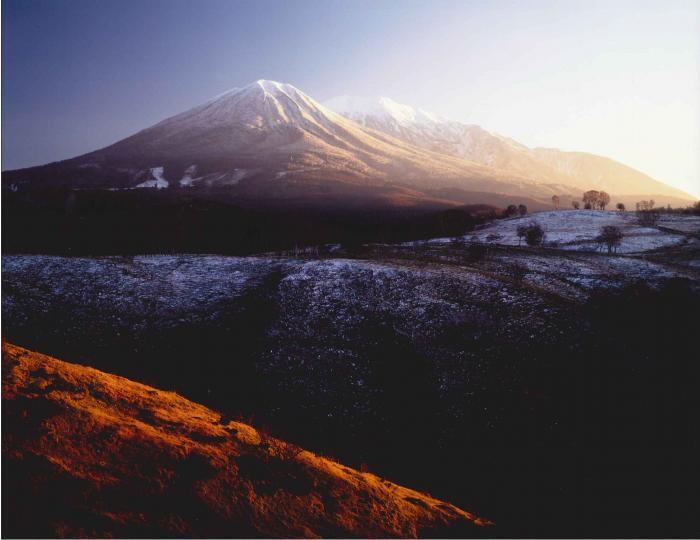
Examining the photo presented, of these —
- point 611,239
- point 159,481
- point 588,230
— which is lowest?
point 159,481

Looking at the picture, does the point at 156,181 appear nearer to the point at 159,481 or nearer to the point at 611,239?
the point at 611,239

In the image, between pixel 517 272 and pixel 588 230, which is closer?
pixel 517 272

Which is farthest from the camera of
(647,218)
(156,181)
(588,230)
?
(156,181)

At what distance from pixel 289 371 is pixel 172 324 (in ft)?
33.9

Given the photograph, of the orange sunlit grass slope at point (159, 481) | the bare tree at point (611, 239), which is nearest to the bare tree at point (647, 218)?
the bare tree at point (611, 239)

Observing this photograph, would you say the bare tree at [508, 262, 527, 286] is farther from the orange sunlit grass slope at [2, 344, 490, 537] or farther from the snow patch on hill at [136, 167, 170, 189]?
the snow patch on hill at [136, 167, 170, 189]

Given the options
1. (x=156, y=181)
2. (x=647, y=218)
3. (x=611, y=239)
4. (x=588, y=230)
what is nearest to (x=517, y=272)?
(x=611, y=239)

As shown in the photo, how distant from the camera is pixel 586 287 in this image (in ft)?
109

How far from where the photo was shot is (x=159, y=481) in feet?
30.7

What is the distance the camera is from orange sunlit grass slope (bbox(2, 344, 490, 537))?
325 inches

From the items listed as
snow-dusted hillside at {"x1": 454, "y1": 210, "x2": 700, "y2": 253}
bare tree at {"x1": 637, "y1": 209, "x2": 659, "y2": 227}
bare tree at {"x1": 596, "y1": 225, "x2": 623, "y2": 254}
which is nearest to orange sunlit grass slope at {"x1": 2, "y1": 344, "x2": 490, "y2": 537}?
bare tree at {"x1": 596, "y1": 225, "x2": 623, "y2": 254}

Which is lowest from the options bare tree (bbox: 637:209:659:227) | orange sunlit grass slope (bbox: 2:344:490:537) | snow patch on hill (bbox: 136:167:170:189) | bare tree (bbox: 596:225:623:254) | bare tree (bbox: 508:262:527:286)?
orange sunlit grass slope (bbox: 2:344:490:537)

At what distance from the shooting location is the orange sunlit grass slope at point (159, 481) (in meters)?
8.26

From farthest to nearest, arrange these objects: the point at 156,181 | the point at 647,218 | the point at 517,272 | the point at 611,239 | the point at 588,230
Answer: the point at 156,181 < the point at 647,218 < the point at 588,230 < the point at 611,239 < the point at 517,272
